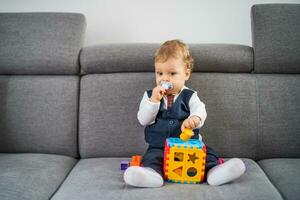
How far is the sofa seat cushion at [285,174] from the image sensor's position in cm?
121

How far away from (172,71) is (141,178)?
0.53m

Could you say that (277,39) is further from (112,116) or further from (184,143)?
(112,116)

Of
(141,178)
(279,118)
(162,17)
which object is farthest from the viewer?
(162,17)

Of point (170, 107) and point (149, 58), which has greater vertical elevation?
point (149, 58)

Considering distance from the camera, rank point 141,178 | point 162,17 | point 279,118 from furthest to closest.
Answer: point 162,17, point 279,118, point 141,178

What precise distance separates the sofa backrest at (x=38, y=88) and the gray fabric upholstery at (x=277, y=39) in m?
0.99

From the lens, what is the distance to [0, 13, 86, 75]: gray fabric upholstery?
1658 mm

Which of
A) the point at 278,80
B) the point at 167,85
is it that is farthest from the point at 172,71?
the point at 278,80

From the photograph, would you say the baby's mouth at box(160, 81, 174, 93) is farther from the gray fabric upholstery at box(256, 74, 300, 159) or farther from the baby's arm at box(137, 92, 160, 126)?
the gray fabric upholstery at box(256, 74, 300, 159)

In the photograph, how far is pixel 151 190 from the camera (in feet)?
3.95

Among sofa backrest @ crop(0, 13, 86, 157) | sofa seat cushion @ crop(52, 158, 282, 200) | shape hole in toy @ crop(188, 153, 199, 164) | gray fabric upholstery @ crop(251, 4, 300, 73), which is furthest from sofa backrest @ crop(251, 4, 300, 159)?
sofa backrest @ crop(0, 13, 86, 157)

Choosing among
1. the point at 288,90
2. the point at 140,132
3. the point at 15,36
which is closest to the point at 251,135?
the point at 288,90

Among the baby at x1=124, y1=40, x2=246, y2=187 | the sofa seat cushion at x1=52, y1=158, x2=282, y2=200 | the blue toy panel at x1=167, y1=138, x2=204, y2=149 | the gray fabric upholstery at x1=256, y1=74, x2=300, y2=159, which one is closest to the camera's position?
the sofa seat cushion at x1=52, y1=158, x2=282, y2=200

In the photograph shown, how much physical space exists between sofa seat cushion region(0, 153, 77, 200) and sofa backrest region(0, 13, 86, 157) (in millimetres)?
90
